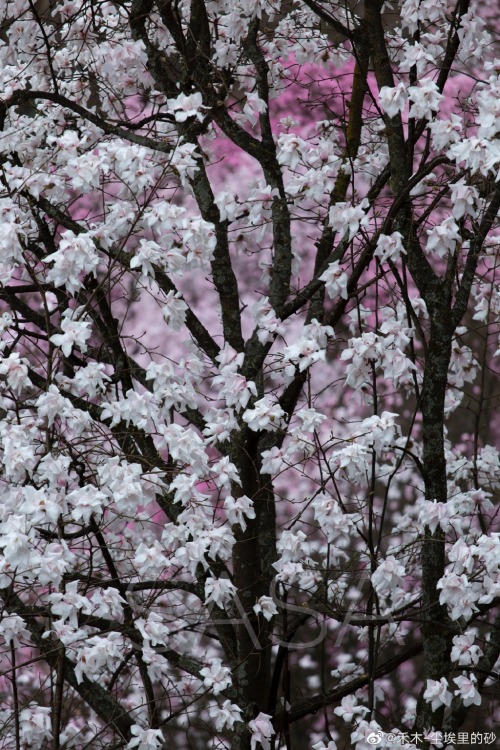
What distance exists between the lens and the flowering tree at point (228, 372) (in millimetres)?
3156

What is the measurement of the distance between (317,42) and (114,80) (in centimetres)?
93

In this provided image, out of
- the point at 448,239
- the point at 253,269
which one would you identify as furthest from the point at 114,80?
the point at 253,269

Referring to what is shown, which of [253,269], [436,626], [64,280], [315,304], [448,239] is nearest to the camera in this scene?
[64,280]

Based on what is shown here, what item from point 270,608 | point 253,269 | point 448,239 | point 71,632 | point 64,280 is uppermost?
point 253,269

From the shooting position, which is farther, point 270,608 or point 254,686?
point 254,686

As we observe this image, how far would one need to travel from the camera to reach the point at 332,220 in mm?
3381

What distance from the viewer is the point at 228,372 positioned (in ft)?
11.1

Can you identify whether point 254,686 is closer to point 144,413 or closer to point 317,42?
point 144,413

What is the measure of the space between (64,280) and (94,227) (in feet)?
1.65

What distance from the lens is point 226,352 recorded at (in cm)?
353

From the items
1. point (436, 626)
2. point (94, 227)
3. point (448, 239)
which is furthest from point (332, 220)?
point (436, 626)

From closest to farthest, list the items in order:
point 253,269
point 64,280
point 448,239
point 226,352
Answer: point 64,280, point 448,239, point 226,352, point 253,269

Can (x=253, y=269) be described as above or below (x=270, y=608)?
above

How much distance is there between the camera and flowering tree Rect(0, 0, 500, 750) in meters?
3.16
